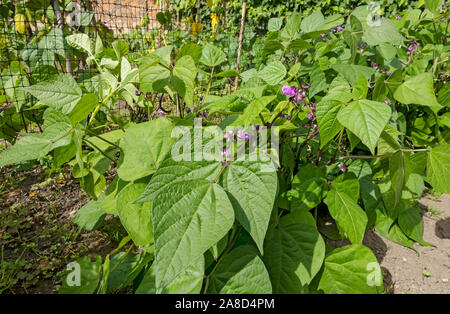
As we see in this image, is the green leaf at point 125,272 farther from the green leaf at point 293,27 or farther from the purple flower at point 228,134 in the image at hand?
the green leaf at point 293,27

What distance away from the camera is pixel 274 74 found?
3.85 ft

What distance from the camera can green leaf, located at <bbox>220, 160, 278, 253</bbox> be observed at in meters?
0.66

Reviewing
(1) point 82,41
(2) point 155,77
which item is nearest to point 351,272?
(2) point 155,77

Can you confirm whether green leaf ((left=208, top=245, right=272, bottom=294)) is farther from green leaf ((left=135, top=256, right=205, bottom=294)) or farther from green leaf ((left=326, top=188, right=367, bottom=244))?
green leaf ((left=326, top=188, right=367, bottom=244))

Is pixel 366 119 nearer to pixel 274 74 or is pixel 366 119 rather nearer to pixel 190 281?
pixel 274 74

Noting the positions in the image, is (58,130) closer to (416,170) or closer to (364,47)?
(416,170)

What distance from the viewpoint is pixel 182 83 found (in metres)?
Answer: 0.97

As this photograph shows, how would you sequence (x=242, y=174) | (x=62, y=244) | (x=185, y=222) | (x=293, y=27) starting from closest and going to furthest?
(x=185, y=222) → (x=242, y=174) → (x=293, y=27) → (x=62, y=244)

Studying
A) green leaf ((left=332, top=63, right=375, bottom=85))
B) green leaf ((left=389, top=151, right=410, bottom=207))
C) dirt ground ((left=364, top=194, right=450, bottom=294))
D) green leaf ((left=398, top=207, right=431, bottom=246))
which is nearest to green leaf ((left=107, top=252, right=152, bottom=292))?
green leaf ((left=389, top=151, right=410, bottom=207))

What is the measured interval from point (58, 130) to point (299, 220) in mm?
837

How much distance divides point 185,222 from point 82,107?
530mm

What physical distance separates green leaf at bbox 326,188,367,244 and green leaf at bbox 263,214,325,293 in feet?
0.52

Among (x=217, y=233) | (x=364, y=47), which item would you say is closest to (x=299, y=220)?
(x=217, y=233)

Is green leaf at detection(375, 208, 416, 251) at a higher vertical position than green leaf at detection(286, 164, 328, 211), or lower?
lower
